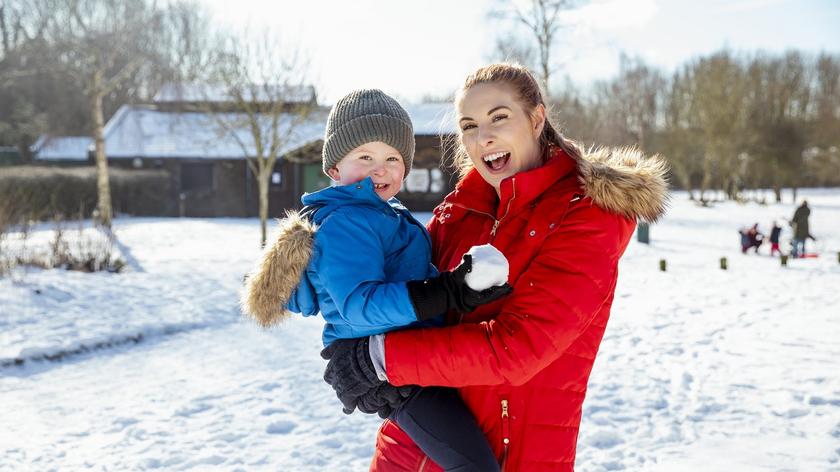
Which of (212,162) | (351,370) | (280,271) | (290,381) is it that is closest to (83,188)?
(212,162)

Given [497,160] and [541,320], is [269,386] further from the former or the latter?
[541,320]

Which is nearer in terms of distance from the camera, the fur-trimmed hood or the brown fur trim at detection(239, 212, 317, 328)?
the fur-trimmed hood

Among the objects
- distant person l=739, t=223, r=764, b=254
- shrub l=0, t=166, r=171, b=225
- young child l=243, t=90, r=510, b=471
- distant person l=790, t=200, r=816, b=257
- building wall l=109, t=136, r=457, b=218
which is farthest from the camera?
building wall l=109, t=136, r=457, b=218

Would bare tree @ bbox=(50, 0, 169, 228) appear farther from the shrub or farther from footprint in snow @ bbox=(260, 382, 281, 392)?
footprint in snow @ bbox=(260, 382, 281, 392)

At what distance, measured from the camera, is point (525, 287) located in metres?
1.84

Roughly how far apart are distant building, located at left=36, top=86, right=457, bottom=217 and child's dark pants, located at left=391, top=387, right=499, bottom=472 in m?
24.3

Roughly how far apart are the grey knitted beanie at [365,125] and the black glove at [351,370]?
778 mm

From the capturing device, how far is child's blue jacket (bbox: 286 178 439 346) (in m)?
1.91

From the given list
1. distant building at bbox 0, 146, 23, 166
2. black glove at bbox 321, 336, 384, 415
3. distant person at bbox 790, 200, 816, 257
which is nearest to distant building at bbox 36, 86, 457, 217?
distant building at bbox 0, 146, 23, 166

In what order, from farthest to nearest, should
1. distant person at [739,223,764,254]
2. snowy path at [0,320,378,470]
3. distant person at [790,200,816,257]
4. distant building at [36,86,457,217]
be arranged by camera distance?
distant building at [36,86,457,217]
distant person at [739,223,764,254]
distant person at [790,200,816,257]
snowy path at [0,320,378,470]

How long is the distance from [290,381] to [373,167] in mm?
4818

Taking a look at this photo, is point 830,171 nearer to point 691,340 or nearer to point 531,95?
point 691,340

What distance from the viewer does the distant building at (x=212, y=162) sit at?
27.6m

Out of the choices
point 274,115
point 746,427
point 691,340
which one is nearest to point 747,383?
point 746,427
